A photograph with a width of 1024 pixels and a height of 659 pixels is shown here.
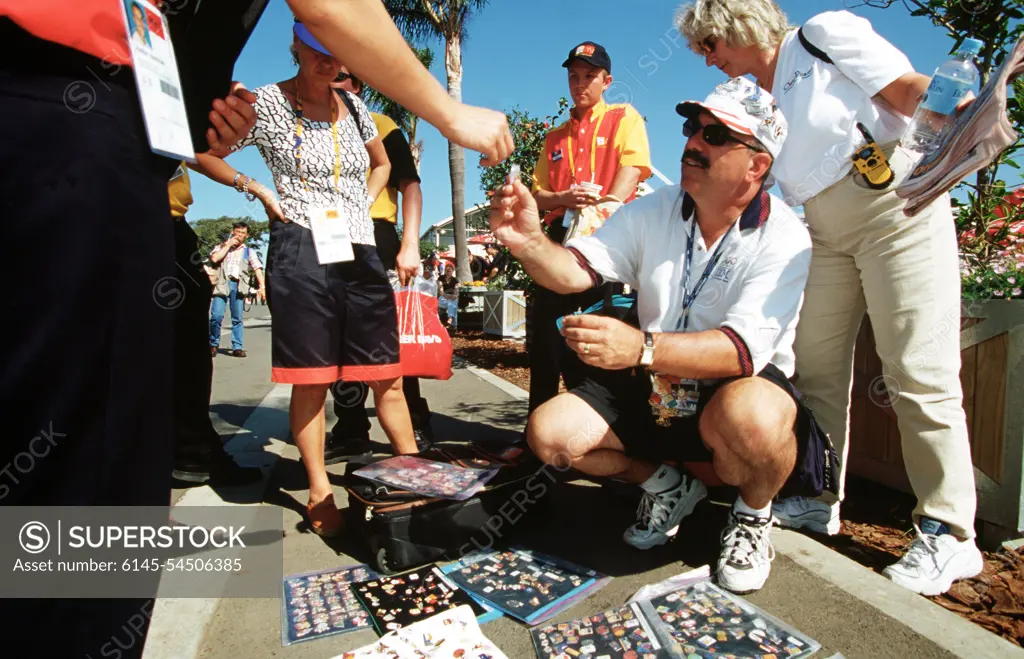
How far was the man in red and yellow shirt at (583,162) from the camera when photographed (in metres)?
3.57

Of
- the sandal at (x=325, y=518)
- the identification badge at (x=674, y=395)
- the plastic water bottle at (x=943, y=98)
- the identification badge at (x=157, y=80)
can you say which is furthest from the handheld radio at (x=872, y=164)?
the sandal at (x=325, y=518)

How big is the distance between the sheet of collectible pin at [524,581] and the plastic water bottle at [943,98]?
1968mm

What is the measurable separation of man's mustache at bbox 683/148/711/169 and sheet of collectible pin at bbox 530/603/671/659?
1605 mm

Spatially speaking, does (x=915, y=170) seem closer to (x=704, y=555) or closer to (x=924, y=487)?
(x=924, y=487)

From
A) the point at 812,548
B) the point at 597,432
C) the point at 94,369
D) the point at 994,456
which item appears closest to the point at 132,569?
the point at 94,369

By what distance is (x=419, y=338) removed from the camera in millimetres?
3914

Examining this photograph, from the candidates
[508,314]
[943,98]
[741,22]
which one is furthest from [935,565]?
[508,314]

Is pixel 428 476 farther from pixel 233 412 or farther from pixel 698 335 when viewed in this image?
pixel 233 412

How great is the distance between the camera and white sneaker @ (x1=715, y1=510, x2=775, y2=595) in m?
2.22

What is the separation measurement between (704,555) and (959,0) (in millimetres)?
3247

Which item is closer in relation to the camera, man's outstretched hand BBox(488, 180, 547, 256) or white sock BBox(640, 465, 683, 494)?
man's outstretched hand BBox(488, 180, 547, 256)

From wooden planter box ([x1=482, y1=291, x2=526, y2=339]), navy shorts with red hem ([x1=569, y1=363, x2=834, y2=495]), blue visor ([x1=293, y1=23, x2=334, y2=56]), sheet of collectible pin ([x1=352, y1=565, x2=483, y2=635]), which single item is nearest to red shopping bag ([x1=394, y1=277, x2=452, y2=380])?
navy shorts with red hem ([x1=569, y1=363, x2=834, y2=495])

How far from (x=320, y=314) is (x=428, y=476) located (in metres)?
0.87

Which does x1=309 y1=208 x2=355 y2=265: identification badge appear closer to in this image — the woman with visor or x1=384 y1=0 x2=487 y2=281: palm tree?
the woman with visor
